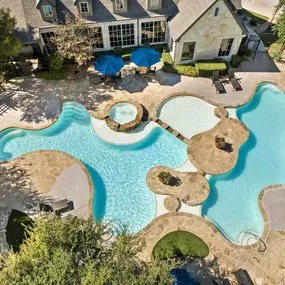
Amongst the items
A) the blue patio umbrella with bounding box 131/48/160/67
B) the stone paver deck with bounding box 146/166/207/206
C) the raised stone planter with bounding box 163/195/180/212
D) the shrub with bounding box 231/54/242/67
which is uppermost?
the blue patio umbrella with bounding box 131/48/160/67

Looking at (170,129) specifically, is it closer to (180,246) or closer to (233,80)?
(233,80)

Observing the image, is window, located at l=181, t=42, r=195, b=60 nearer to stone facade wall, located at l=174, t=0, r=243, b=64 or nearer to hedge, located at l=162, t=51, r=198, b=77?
stone facade wall, located at l=174, t=0, r=243, b=64

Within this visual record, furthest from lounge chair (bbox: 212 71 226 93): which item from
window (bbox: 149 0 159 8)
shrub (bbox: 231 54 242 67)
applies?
window (bbox: 149 0 159 8)

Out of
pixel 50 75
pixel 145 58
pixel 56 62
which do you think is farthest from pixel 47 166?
pixel 145 58

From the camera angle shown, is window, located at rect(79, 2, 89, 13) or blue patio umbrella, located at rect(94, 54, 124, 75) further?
window, located at rect(79, 2, 89, 13)

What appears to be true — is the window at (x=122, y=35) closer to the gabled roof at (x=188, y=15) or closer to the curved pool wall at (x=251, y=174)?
the gabled roof at (x=188, y=15)

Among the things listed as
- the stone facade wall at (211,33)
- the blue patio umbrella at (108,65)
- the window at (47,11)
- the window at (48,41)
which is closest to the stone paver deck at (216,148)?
the stone facade wall at (211,33)

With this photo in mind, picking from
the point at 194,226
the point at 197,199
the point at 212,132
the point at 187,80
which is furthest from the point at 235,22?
the point at 194,226

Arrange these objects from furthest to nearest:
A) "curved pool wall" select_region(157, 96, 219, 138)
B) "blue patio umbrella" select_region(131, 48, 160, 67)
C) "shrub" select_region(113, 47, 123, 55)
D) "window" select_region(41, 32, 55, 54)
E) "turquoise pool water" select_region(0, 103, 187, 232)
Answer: "shrub" select_region(113, 47, 123, 55) → "window" select_region(41, 32, 55, 54) → "blue patio umbrella" select_region(131, 48, 160, 67) → "curved pool wall" select_region(157, 96, 219, 138) → "turquoise pool water" select_region(0, 103, 187, 232)
